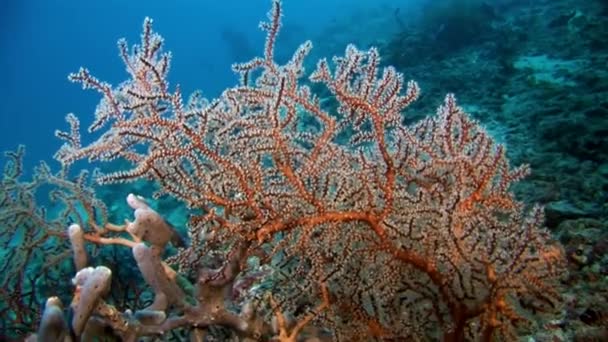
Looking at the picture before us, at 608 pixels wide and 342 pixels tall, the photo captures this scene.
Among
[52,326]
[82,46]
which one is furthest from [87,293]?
[82,46]

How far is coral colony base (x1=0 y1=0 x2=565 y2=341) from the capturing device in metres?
2.46

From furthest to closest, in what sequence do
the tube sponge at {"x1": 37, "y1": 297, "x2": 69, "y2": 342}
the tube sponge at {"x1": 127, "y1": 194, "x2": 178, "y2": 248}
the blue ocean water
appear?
the blue ocean water, the tube sponge at {"x1": 127, "y1": 194, "x2": 178, "y2": 248}, the tube sponge at {"x1": 37, "y1": 297, "x2": 69, "y2": 342}

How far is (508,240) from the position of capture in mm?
2758

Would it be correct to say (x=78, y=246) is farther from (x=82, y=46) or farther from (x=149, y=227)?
(x=82, y=46)

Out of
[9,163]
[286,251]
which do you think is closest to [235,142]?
[286,251]

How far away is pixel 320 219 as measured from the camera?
2.44 metres

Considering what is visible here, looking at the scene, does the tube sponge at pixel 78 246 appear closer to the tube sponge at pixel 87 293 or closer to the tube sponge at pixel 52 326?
the tube sponge at pixel 87 293

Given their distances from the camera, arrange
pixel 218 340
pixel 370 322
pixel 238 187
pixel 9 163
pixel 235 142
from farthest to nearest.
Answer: pixel 9 163 < pixel 218 340 < pixel 370 322 < pixel 235 142 < pixel 238 187

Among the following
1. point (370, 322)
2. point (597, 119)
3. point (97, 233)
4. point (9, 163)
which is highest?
point (597, 119)

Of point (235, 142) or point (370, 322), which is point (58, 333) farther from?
Answer: point (370, 322)

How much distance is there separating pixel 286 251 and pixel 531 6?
68.4 ft

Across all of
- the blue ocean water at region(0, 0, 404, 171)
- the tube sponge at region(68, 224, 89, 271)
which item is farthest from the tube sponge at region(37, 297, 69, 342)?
the blue ocean water at region(0, 0, 404, 171)

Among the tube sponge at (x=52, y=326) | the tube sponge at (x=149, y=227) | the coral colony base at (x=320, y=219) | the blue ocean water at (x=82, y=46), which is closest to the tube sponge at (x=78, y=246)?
the coral colony base at (x=320, y=219)

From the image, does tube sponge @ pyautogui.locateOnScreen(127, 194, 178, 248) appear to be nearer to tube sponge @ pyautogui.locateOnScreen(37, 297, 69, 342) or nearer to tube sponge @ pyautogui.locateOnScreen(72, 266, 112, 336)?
tube sponge @ pyautogui.locateOnScreen(72, 266, 112, 336)
